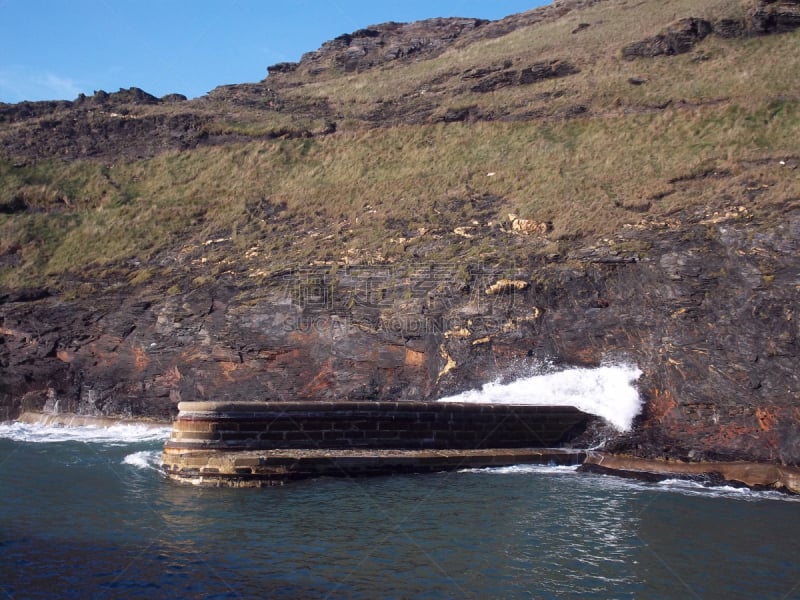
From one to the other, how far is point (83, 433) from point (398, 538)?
15303 mm

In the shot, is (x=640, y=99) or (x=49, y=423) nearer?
(x=49, y=423)

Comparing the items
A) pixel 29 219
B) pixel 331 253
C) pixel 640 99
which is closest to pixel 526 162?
pixel 640 99

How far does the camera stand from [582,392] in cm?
1889

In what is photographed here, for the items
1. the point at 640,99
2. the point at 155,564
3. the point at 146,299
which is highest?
the point at 640,99

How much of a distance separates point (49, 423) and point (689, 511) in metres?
20.5

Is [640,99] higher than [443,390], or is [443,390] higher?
[640,99]

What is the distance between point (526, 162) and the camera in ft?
102

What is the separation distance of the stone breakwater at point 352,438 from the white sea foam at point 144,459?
165 centimetres

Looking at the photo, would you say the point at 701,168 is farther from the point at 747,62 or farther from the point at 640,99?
the point at 747,62

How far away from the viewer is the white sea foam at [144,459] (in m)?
17.3

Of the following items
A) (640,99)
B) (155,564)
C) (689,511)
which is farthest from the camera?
(640,99)

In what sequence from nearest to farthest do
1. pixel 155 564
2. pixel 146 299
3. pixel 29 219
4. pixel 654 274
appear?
pixel 155 564, pixel 654 274, pixel 146 299, pixel 29 219

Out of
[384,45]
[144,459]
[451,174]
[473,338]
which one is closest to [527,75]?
[451,174]

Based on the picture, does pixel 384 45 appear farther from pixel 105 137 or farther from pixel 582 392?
pixel 582 392
